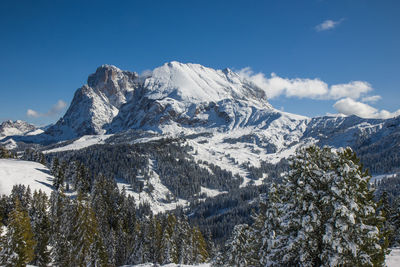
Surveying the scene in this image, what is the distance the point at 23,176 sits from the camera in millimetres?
135500

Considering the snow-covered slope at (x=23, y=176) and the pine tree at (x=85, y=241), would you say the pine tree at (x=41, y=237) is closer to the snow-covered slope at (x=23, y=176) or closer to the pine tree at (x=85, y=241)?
the pine tree at (x=85, y=241)

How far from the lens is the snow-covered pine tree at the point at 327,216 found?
56.9 feet

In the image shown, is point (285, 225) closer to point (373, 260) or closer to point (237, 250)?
point (373, 260)

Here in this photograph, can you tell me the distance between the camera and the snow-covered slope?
125 meters

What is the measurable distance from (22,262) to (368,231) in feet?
148

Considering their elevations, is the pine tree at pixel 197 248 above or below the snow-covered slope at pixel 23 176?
below

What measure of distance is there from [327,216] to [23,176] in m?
152

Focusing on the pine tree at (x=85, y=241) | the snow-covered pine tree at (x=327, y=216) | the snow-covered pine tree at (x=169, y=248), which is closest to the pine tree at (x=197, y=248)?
the snow-covered pine tree at (x=169, y=248)

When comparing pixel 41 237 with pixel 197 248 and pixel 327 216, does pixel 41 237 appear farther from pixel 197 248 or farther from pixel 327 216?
pixel 327 216

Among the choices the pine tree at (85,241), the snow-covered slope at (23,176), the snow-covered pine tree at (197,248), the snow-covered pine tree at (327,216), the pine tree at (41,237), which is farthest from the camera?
the snow-covered slope at (23,176)

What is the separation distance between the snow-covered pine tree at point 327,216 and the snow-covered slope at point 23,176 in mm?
131060

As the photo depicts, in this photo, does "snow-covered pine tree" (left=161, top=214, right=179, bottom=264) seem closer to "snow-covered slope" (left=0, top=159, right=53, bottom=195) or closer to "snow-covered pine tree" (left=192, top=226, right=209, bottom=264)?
"snow-covered pine tree" (left=192, top=226, right=209, bottom=264)

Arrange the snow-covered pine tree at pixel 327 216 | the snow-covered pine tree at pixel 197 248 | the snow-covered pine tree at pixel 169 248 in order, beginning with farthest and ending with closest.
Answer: the snow-covered pine tree at pixel 197 248
the snow-covered pine tree at pixel 169 248
the snow-covered pine tree at pixel 327 216

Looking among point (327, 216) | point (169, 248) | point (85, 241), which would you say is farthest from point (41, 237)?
point (327, 216)
